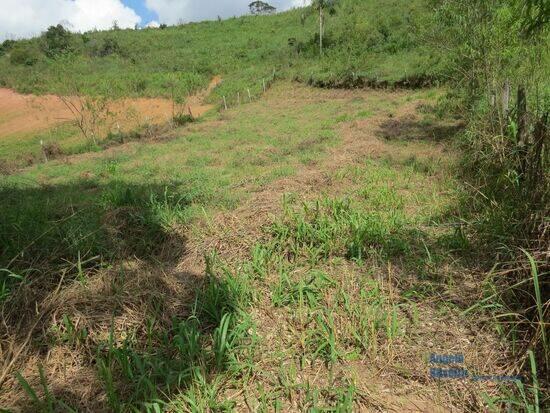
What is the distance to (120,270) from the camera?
2986mm

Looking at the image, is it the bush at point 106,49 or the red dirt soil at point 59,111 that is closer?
the red dirt soil at point 59,111

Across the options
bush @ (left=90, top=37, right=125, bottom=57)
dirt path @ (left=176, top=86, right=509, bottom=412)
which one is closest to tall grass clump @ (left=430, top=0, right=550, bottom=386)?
dirt path @ (left=176, top=86, right=509, bottom=412)

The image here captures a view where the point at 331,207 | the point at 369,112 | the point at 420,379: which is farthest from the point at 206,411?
the point at 369,112

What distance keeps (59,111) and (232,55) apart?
13034 millimetres

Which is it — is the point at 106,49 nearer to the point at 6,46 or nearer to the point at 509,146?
the point at 6,46

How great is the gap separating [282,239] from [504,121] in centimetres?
337

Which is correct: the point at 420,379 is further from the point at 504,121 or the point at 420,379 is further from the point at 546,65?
the point at 546,65

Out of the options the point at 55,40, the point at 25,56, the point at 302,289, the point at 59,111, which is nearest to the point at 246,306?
the point at 302,289

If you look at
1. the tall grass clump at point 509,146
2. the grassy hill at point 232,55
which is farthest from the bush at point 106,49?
the tall grass clump at point 509,146

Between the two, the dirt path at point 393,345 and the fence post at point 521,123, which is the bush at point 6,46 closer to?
the dirt path at point 393,345
